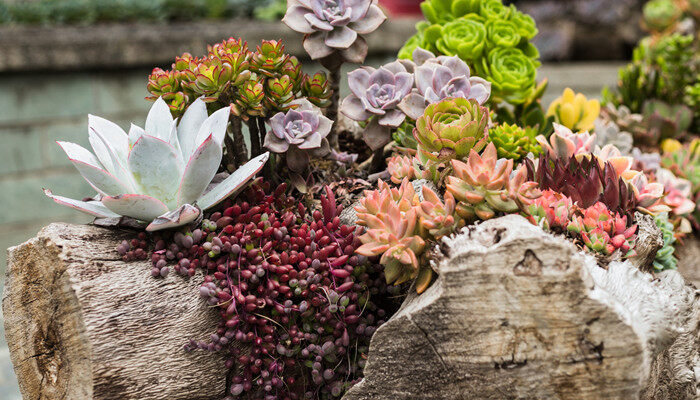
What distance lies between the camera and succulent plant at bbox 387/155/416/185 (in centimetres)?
179

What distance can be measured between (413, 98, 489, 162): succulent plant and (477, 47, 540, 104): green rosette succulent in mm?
501

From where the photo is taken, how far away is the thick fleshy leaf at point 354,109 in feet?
5.99

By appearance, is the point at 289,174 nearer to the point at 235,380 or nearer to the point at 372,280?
the point at 372,280

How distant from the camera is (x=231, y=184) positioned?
1667mm

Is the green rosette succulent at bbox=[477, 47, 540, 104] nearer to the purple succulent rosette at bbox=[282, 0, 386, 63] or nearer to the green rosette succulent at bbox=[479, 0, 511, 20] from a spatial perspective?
the green rosette succulent at bbox=[479, 0, 511, 20]

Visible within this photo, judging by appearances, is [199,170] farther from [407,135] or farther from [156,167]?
[407,135]

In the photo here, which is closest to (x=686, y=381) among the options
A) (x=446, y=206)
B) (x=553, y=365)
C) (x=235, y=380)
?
(x=553, y=365)

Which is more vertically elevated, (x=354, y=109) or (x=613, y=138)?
(x=354, y=109)

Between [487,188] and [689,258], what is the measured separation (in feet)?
5.29

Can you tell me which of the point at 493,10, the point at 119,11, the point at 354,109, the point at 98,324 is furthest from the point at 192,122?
the point at 119,11

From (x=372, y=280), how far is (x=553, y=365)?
0.55 m

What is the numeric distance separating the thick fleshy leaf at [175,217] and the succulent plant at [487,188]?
0.65m

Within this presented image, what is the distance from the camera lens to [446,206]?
5.00 feet

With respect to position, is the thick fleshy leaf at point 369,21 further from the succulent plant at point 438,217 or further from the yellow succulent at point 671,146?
the yellow succulent at point 671,146
